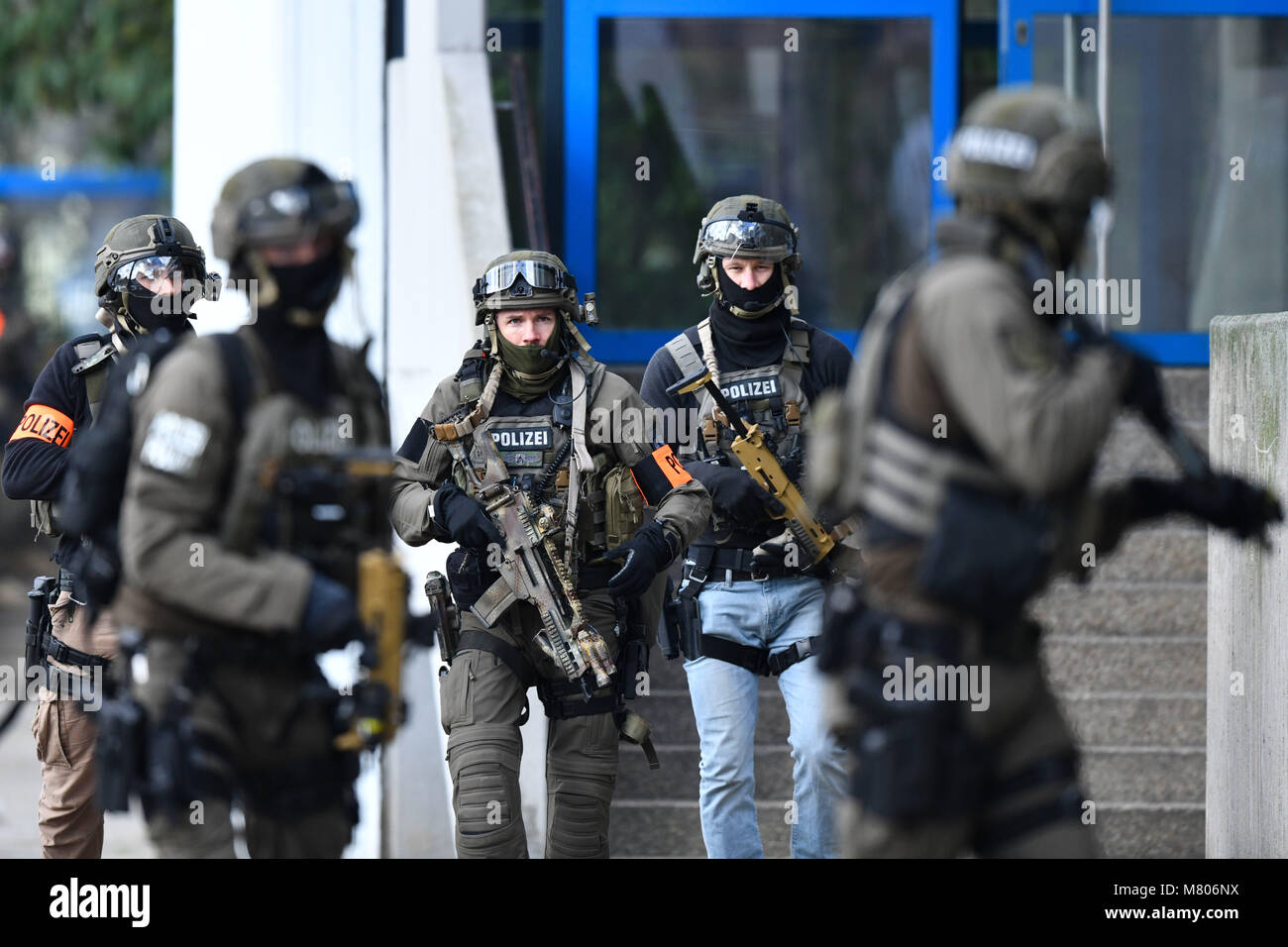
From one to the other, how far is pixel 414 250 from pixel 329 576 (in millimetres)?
4013

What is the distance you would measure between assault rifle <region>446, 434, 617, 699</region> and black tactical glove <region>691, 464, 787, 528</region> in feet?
1.70

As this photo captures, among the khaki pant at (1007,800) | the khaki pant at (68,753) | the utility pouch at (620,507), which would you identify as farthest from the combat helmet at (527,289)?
the khaki pant at (1007,800)

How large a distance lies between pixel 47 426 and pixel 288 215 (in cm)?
191

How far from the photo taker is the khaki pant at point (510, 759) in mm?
4926

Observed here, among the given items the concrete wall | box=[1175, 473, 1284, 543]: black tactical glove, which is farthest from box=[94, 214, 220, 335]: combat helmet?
the concrete wall

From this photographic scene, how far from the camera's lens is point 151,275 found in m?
4.91

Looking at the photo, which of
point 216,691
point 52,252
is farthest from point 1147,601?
point 52,252

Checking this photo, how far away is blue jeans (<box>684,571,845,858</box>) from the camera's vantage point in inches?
197

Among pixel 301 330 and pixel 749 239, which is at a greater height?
pixel 749 239

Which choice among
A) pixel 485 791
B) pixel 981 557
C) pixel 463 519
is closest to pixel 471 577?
pixel 463 519

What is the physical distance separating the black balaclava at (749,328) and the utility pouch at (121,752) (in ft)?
8.07

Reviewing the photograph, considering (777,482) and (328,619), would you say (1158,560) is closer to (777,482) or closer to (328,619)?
(777,482)
